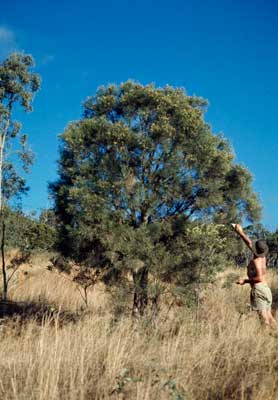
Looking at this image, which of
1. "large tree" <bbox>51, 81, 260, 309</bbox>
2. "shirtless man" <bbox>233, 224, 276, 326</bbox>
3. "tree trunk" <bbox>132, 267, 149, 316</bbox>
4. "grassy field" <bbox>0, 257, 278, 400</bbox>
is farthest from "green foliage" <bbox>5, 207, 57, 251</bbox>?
"shirtless man" <bbox>233, 224, 276, 326</bbox>

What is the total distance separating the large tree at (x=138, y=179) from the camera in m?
8.05

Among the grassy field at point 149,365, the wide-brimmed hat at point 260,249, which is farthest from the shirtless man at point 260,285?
the grassy field at point 149,365

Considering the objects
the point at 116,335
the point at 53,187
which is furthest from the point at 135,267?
the point at 53,187

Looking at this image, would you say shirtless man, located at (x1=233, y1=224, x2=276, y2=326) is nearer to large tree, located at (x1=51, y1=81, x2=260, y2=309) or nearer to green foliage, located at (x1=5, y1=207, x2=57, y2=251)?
large tree, located at (x1=51, y1=81, x2=260, y2=309)

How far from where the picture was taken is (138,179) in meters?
8.48

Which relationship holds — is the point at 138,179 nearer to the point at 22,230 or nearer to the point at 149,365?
the point at 149,365

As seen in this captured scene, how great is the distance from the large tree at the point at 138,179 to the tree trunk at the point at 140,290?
0.02m

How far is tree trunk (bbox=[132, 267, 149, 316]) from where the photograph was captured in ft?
27.1

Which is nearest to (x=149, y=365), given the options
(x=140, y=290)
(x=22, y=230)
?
(x=140, y=290)

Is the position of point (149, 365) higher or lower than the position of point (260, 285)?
lower

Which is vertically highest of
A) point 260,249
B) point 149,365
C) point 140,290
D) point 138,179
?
point 138,179

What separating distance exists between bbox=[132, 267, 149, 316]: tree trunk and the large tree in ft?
0.06

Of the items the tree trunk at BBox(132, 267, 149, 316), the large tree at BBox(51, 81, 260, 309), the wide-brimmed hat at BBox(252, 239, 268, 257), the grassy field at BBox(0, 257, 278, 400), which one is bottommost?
the grassy field at BBox(0, 257, 278, 400)

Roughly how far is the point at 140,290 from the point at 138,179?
2157 millimetres
